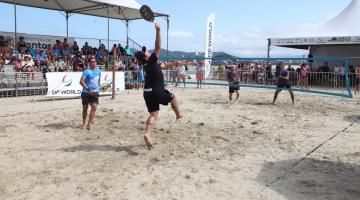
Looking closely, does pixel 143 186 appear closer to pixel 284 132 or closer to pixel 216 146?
pixel 216 146

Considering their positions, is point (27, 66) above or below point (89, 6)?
below

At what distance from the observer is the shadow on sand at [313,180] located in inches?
163

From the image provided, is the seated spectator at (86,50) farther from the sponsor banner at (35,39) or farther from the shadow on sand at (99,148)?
the shadow on sand at (99,148)

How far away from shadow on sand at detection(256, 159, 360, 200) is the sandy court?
1cm

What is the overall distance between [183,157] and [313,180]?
1.92 m

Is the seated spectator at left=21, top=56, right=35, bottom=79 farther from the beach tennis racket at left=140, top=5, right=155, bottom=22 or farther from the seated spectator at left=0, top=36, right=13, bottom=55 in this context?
the beach tennis racket at left=140, top=5, right=155, bottom=22

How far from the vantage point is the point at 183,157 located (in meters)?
5.61

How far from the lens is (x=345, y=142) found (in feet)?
21.7

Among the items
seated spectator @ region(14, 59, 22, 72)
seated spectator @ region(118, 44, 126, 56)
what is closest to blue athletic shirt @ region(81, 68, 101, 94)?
seated spectator @ region(14, 59, 22, 72)

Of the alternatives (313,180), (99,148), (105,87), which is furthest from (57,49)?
(313,180)

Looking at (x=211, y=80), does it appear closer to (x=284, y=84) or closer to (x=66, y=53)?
(x=66, y=53)

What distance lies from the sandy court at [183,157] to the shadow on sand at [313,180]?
1cm

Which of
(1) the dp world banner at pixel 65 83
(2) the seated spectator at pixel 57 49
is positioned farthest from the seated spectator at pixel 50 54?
(1) the dp world banner at pixel 65 83

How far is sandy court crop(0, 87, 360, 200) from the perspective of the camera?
14.0 ft
